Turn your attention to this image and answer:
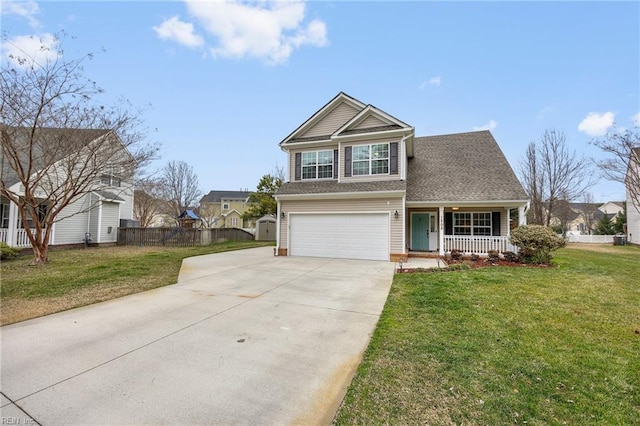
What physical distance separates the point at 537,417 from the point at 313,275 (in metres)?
6.73

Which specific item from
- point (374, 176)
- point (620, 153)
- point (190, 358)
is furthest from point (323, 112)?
point (620, 153)

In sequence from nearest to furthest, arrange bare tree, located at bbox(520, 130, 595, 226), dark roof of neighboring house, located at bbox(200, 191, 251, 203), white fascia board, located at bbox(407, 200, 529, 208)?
white fascia board, located at bbox(407, 200, 529, 208) → bare tree, located at bbox(520, 130, 595, 226) → dark roof of neighboring house, located at bbox(200, 191, 251, 203)

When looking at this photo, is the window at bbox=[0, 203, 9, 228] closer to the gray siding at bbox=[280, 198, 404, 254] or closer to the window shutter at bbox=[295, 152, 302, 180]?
the gray siding at bbox=[280, 198, 404, 254]

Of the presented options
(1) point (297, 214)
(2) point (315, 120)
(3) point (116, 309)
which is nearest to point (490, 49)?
(2) point (315, 120)

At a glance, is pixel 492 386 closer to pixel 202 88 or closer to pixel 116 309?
pixel 116 309

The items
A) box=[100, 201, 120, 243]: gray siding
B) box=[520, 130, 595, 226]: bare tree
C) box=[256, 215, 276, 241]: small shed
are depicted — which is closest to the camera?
box=[100, 201, 120, 243]: gray siding

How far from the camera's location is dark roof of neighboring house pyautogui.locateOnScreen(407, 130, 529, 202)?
1267 centimetres

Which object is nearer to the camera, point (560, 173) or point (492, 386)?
A: point (492, 386)

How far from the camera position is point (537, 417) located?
2.46 meters

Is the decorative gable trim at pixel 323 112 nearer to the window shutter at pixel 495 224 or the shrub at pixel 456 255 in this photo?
the shrub at pixel 456 255

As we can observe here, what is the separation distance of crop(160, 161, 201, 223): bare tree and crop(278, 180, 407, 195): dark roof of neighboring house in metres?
22.6

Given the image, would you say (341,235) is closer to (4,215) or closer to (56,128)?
(56,128)

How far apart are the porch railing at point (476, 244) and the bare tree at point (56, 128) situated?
14252 millimetres

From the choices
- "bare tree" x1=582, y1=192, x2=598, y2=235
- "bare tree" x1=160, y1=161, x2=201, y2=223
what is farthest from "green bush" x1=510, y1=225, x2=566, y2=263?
"bare tree" x1=582, y1=192, x2=598, y2=235
